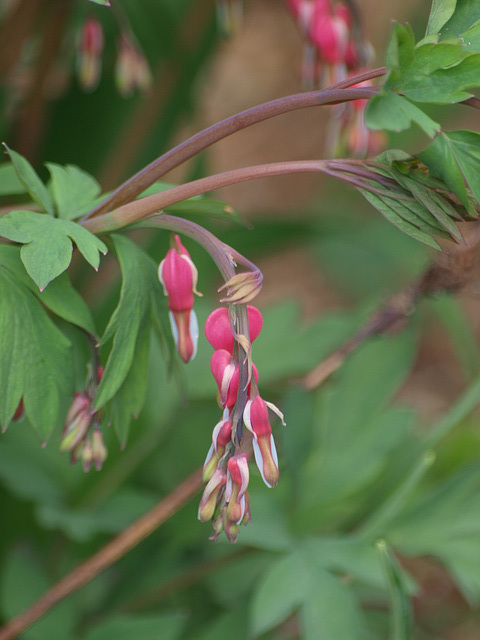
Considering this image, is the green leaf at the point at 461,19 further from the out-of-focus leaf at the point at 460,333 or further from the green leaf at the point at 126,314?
the out-of-focus leaf at the point at 460,333

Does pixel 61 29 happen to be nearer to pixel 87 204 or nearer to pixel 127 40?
pixel 127 40

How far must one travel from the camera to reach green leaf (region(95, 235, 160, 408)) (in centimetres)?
49

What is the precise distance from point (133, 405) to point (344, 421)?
1.79 ft

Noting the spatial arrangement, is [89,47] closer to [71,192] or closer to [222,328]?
[71,192]

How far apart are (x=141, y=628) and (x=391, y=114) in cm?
69

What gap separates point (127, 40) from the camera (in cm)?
82

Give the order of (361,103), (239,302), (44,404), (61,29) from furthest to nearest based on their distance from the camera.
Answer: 1. (61,29)
2. (361,103)
3. (44,404)
4. (239,302)

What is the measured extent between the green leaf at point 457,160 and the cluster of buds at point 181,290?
185mm

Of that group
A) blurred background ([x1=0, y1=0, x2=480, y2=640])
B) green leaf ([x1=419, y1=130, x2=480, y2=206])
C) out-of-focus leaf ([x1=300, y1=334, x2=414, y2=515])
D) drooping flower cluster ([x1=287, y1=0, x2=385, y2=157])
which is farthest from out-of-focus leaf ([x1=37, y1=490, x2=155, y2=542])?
green leaf ([x1=419, y1=130, x2=480, y2=206])

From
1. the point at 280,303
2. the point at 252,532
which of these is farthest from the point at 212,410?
the point at 252,532

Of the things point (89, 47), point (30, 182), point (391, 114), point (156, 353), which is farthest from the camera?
point (156, 353)

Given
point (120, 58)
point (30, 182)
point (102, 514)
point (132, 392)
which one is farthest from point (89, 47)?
point (102, 514)

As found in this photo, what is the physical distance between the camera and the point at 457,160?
0.43 meters

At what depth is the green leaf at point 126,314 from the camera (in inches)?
19.1
